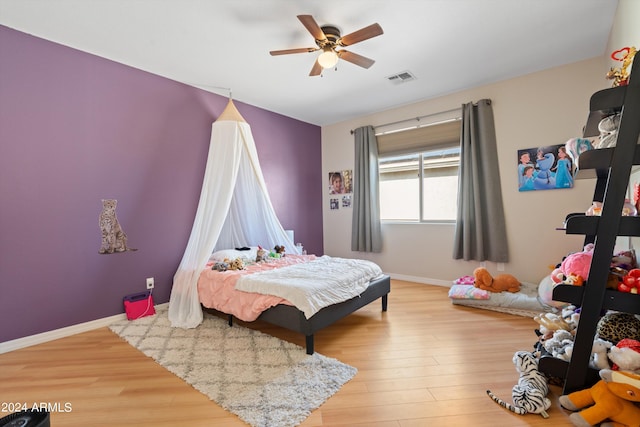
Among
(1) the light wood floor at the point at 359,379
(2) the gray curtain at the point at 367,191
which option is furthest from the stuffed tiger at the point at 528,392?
(2) the gray curtain at the point at 367,191

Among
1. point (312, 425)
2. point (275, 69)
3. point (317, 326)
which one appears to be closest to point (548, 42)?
point (275, 69)

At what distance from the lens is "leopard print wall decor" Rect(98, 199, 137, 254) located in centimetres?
289

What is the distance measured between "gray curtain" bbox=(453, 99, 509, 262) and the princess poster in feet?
0.90

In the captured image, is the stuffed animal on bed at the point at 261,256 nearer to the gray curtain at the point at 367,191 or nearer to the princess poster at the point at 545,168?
the gray curtain at the point at 367,191

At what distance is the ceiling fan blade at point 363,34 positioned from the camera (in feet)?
6.86

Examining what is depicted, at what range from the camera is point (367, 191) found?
4711mm

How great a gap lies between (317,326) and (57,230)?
2573mm

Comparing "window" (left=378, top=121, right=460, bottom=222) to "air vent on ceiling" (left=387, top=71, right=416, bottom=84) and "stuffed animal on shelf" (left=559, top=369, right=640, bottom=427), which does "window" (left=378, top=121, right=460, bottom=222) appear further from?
"stuffed animal on shelf" (left=559, top=369, right=640, bottom=427)

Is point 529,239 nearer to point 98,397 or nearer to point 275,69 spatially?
point 275,69

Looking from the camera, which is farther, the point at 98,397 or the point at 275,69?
the point at 275,69

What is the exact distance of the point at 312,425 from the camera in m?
1.53

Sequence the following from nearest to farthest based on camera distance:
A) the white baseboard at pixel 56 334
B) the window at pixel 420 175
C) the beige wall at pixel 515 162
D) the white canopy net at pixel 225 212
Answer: the white baseboard at pixel 56 334, the white canopy net at pixel 225 212, the beige wall at pixel 515 162, the window at pixel 420 175

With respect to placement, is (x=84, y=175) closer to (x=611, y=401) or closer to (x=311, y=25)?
(x=311, y=25)

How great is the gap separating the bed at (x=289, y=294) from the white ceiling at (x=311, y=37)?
2.20 metres
